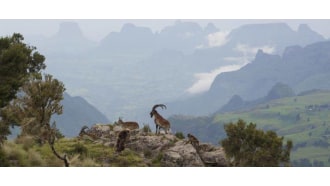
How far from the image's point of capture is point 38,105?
106 feet

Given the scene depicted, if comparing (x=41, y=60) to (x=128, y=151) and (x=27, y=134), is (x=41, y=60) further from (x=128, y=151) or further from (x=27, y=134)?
(x=128, y=151)

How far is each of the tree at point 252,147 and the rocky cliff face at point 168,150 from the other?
1258 mm

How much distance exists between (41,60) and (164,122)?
19.4 meters

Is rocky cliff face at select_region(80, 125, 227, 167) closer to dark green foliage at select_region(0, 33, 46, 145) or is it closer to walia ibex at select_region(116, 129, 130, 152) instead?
walia ibex at select_region(116, 129, 130, 152)

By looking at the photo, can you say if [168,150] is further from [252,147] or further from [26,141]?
[26,141]

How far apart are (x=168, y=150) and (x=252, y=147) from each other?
874cm

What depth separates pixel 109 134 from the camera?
36.8 metres

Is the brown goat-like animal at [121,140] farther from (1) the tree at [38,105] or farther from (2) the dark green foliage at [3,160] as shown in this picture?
(2) the dark green foliage at [3,160]

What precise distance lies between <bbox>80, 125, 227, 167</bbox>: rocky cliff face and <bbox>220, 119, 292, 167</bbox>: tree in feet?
4.13

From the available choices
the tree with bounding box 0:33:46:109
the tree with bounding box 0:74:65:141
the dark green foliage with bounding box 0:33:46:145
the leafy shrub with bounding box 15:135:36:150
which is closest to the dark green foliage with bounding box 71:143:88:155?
the tree with bounding box 0:74:65:141

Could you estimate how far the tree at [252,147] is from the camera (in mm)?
35312

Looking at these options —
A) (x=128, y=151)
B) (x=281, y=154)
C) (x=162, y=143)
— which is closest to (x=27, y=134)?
(x=128, y=151)

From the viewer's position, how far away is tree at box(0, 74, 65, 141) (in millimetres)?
31812

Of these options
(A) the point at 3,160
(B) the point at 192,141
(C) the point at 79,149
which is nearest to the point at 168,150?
(B) the point at 192,141
